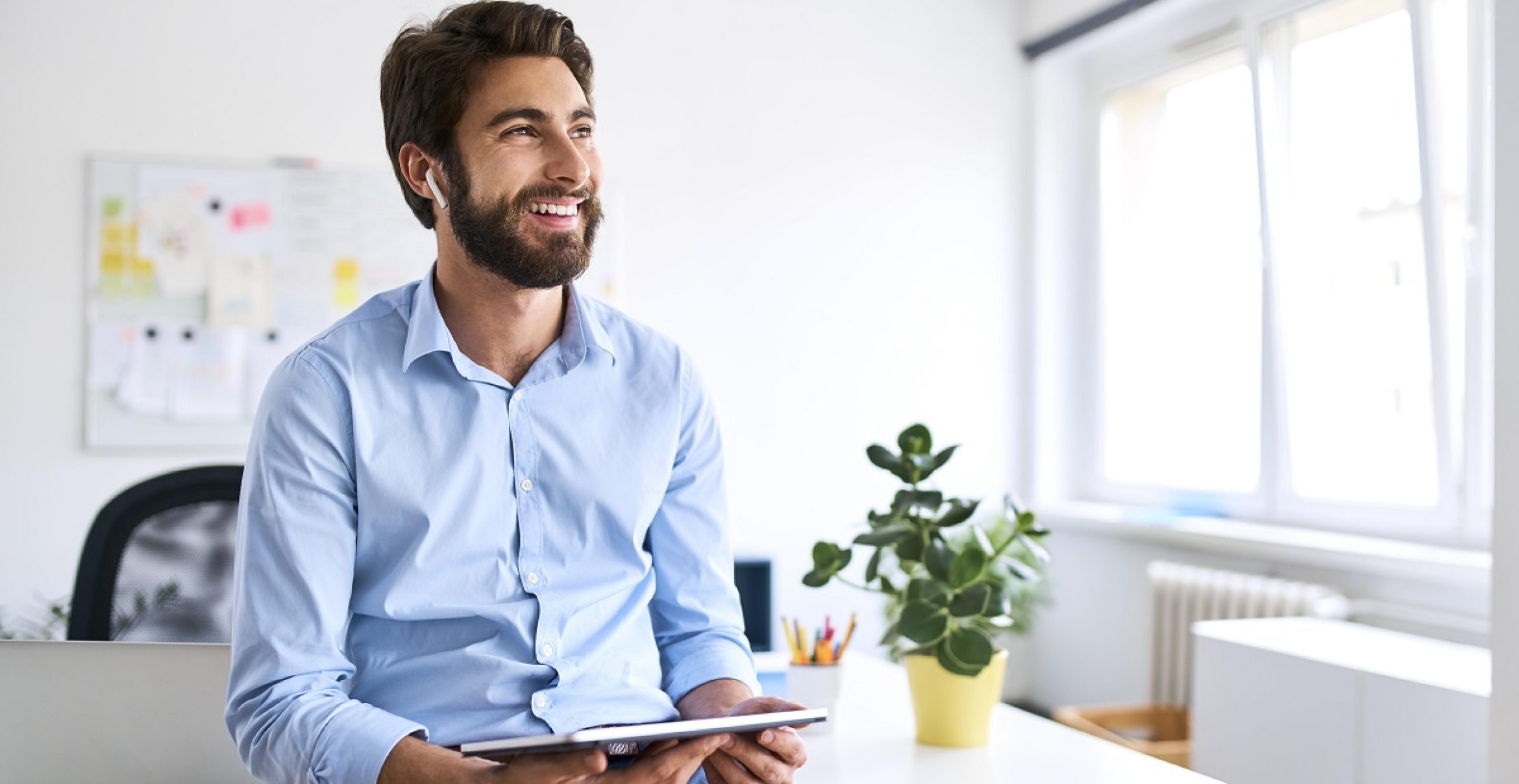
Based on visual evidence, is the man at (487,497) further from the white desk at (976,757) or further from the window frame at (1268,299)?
the window frame at (1268,299)

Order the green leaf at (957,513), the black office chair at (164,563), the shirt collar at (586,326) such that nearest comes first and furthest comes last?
1. the shirt collar at (586,326)
2. the green leaf at (957,513)
3. the black office chair at (164,563)

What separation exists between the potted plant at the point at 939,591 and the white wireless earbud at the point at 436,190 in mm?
626

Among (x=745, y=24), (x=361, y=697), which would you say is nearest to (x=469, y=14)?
(x=361, y=697)

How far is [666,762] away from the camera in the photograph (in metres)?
1.13

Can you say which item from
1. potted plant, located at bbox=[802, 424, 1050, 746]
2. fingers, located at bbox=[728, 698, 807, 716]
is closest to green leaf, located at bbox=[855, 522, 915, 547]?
potted plant, located at bbox=[802, 424, 1050, 746]

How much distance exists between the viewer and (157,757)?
121 centimetres

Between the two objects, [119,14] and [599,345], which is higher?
[119,14]

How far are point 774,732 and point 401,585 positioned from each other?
16.4 inches

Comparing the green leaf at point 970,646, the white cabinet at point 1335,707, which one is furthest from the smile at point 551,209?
the white cabinet at point 1335,707

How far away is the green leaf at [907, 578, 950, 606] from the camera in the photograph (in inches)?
61.6

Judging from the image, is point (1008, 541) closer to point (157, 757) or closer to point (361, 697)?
point (361, 697)

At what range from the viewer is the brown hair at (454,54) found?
4.72ft

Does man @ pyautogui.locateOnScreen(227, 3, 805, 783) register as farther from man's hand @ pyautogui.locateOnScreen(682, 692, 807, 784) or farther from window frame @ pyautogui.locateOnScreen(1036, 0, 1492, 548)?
window frame @ pyautogui.locateOnScreen(1036, 0, 1492, 548)

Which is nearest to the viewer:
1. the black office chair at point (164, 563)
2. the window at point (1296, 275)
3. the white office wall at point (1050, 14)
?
the black office chair at point (164, 563)
